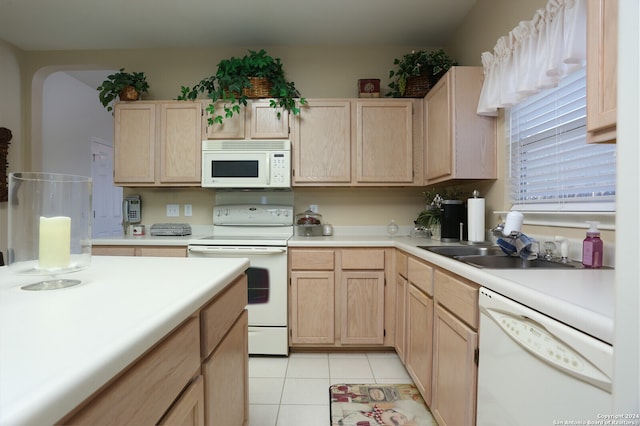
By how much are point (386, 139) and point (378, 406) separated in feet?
6.40

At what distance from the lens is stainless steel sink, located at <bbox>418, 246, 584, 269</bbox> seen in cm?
142

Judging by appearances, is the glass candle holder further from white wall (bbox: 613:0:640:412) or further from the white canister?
the white canister

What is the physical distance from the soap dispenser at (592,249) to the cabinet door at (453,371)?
0.56 metres

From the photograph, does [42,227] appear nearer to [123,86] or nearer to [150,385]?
[150,385]

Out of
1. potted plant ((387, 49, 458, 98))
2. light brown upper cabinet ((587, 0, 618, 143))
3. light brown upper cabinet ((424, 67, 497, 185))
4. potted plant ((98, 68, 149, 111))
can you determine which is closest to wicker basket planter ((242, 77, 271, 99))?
potted plant ((98, 68, 149, 111))

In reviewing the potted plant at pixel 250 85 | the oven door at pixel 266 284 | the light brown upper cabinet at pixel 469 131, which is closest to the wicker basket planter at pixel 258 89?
the potted plant at pixel 250 85

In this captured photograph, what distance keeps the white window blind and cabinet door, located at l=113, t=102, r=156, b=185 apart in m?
2.76

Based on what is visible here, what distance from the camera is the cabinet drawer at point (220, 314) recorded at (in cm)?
92

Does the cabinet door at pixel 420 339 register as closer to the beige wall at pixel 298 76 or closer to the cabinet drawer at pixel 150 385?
the beige wall at pixel 298 76

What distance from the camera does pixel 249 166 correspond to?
2.71 metres

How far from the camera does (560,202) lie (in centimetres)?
162

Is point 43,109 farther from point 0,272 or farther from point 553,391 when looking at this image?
point 553,391

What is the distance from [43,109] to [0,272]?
3.41m

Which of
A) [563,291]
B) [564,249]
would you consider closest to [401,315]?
[564,249]
